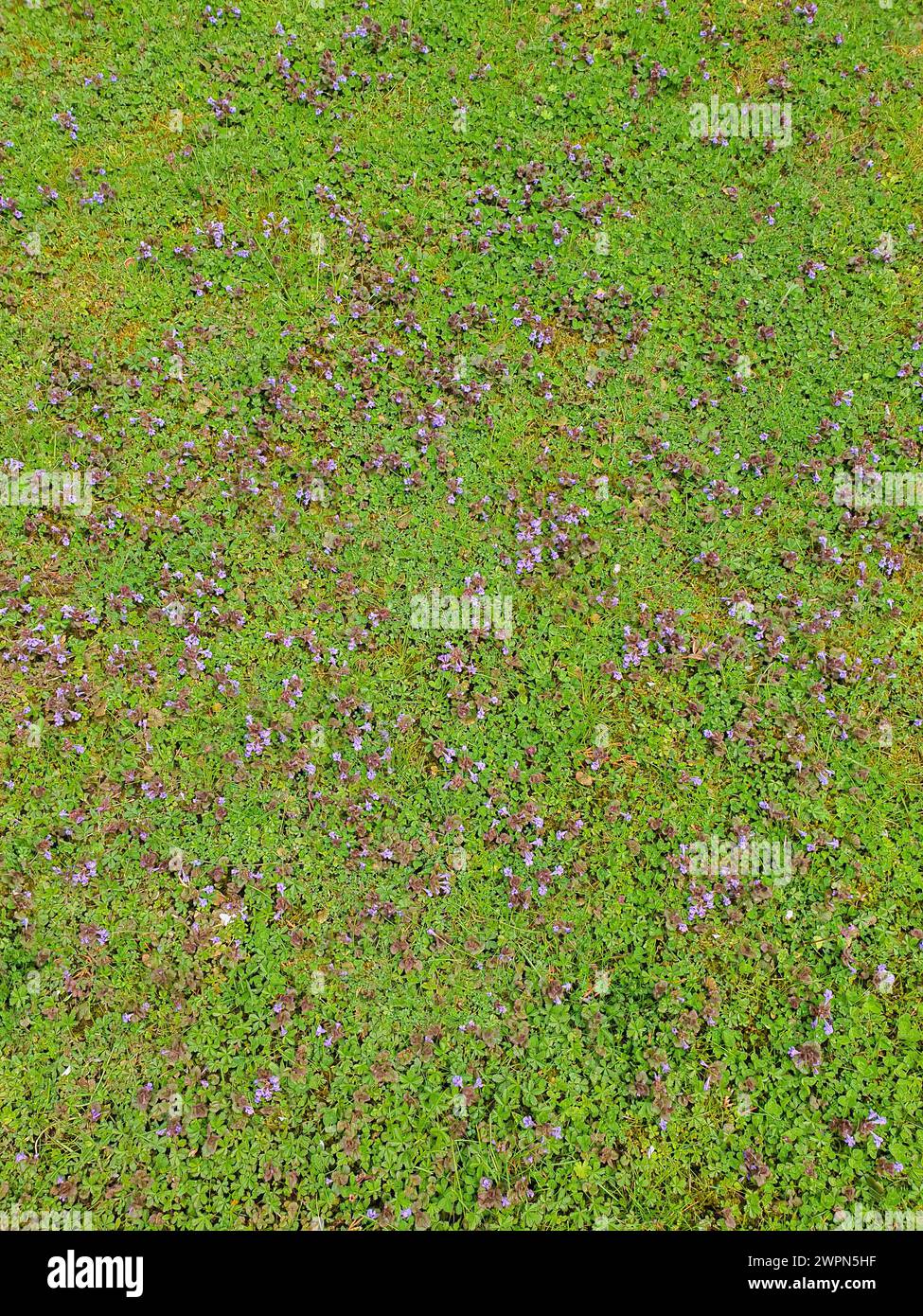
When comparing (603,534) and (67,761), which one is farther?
(603,534)

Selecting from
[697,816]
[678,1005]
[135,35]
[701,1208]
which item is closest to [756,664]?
[697,816]

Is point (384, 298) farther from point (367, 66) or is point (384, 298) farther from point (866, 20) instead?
point (866, 20)
